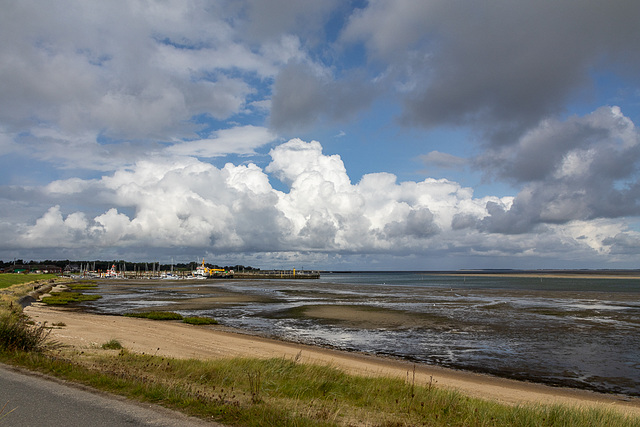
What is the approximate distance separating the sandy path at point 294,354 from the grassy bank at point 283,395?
222 cm

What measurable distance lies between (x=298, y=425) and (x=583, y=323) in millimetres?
39477

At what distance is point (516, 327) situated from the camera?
3569cm

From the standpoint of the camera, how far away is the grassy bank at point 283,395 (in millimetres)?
9125

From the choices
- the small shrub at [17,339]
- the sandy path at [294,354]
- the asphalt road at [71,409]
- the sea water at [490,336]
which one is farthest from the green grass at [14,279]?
the asphalt road at [71,409]

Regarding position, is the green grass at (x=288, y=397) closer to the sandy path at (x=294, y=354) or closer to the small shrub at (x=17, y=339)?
the small shrub at (x=17, y=339)

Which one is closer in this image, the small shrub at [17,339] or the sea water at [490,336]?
the small shrub at [17,339]

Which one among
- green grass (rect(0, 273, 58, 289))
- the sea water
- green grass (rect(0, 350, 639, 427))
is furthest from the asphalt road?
green grass (rect(0, 273, 58, 289))

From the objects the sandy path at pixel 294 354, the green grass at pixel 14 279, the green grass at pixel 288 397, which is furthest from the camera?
the green grass at pixel 14 279

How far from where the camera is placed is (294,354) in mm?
22438

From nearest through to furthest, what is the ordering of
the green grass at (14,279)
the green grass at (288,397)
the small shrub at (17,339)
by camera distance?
the green grass at (288,397) → the small shrub at (17,339) → the green grass at (14,279)

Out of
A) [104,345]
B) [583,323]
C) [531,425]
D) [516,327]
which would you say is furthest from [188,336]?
[583,323]

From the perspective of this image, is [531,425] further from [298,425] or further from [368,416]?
[298,425]

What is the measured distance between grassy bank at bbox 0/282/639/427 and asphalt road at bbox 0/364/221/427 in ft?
1.59

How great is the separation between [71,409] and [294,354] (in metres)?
14.8
